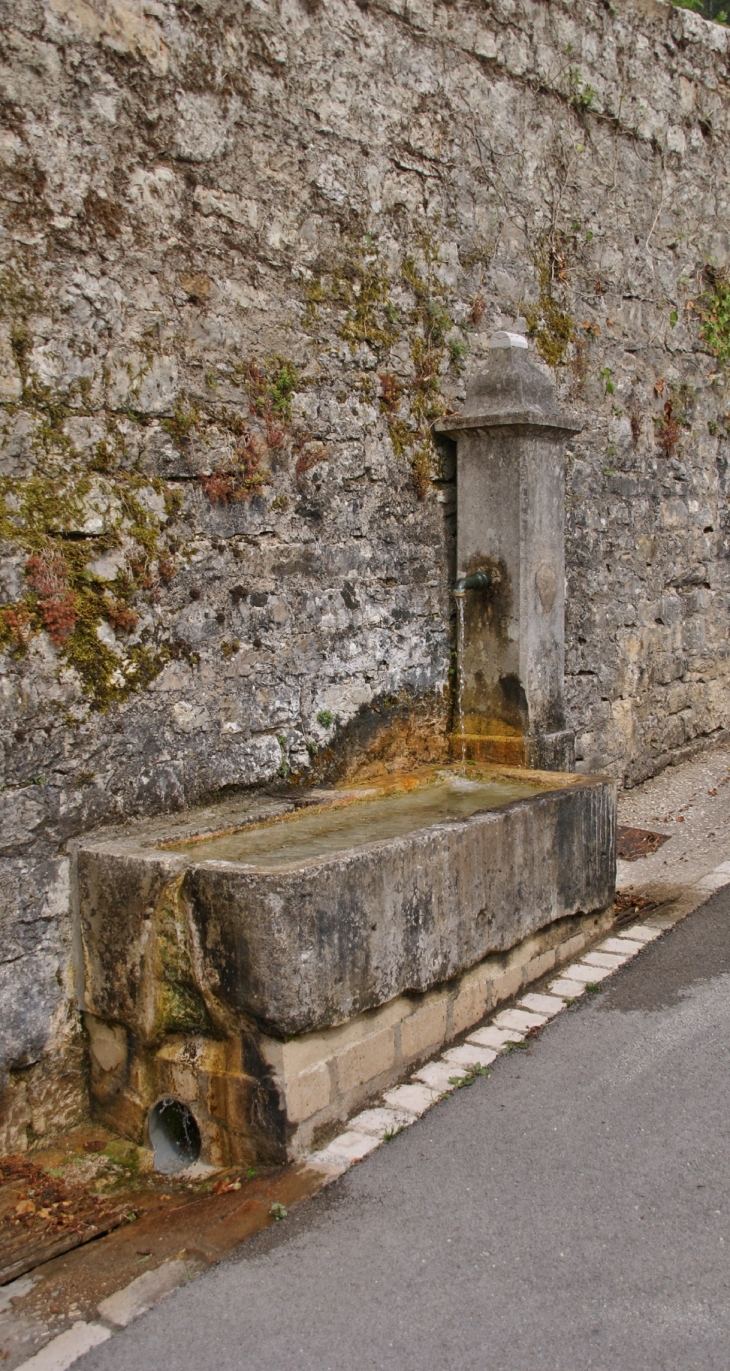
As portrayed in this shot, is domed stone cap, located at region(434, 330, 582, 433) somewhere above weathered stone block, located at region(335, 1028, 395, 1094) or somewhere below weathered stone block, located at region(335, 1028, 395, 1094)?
above

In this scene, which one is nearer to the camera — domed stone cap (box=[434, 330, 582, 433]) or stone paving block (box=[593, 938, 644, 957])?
stone paving block (box=[593, 938, 644, 957])

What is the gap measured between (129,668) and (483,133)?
351 centimetres

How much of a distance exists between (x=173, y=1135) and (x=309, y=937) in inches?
33.3

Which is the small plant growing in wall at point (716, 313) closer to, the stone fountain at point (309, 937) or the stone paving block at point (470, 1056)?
the stone fountain at point (309, 937)

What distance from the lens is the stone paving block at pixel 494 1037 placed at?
4137 mm

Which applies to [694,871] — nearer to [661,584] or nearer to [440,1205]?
[661,584]

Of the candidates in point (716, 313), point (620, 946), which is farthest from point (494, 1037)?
point (716, 313)

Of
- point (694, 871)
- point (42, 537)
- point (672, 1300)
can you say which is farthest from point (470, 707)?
point (672, 1300)

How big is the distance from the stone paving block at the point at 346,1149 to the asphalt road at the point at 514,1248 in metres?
0.05

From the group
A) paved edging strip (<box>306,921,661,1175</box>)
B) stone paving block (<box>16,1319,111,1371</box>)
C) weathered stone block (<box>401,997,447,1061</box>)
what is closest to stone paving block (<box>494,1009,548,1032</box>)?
paved edging strip (<box>306,921,661,1175</box>)

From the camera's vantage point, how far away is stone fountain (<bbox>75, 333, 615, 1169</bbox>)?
3.45m

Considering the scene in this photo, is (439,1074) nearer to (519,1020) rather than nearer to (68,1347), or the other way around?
(519,1020)

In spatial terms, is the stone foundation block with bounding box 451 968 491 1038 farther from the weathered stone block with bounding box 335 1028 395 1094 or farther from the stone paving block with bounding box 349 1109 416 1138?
the stone paving block with bounding box 349 1109 416 1138

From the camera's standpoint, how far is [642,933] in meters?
5.14
